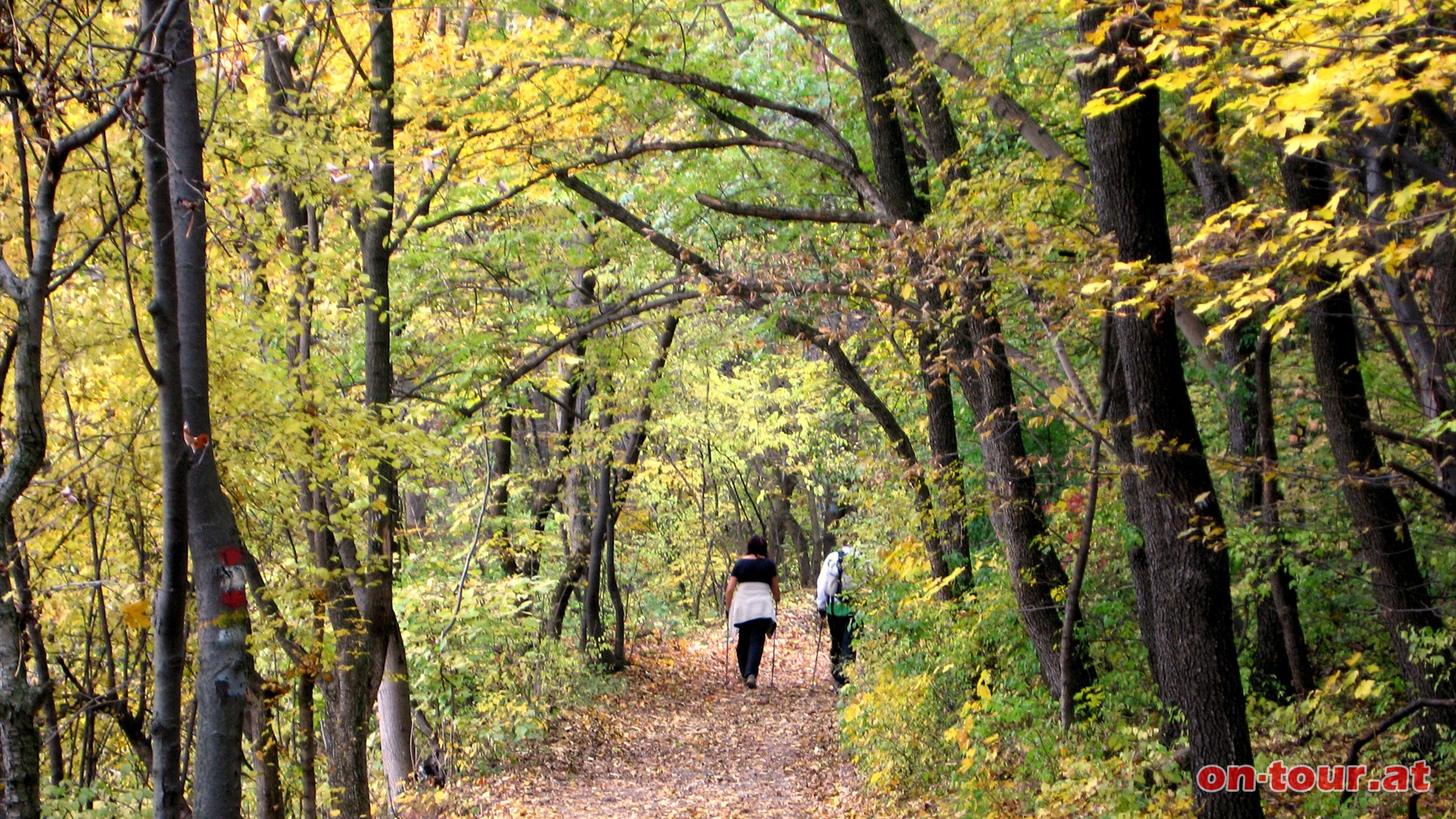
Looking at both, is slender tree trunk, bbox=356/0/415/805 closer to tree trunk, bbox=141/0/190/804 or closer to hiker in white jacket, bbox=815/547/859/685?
tree trunk, bbox=141/0/190/804

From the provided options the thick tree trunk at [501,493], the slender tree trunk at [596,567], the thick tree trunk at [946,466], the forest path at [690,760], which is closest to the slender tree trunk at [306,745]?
the forest path at [690,760]

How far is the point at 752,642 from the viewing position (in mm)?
13742

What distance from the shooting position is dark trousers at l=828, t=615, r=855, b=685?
44.2 ft

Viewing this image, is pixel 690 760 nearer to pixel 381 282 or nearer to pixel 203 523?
pixel 381 282

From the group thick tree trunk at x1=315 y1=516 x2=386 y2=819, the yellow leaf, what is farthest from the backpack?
the yellow leaf

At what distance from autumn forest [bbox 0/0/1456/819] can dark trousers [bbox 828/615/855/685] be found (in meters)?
0.50

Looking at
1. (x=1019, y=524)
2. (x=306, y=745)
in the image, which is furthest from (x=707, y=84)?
(x=306, y=745)

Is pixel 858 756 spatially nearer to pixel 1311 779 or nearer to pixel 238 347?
pixel 1311 779

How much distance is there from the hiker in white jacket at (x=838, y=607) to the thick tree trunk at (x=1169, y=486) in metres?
7.22

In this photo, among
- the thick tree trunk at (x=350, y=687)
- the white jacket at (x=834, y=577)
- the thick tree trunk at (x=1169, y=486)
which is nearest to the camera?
the thick tree trunk at (x=1169, y=486)

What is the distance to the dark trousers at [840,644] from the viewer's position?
13.5 metres

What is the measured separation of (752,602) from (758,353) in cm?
335

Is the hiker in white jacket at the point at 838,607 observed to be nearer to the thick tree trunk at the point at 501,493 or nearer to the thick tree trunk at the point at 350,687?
the thick tree trunk at the point at 501,493

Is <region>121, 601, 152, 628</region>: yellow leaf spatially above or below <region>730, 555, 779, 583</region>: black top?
above
